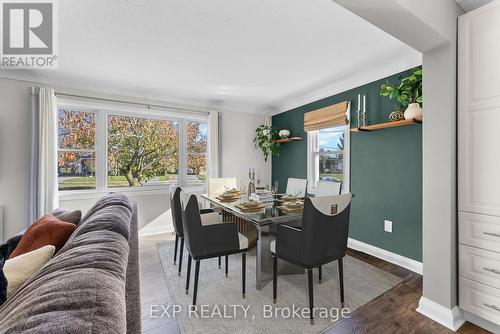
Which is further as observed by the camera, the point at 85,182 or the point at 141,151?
the point at 141,151

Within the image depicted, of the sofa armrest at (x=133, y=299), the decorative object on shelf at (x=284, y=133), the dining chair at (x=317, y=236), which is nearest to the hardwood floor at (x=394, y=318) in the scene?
the dining chair at (x=317, y=236)

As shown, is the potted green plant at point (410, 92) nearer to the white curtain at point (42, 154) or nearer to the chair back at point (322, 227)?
the chair back at point (322, 227)

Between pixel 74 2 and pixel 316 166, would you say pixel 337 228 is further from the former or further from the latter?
pixel 74 2

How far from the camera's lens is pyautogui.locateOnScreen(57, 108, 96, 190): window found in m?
3.32

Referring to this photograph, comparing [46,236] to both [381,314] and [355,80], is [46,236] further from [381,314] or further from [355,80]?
[355,80]

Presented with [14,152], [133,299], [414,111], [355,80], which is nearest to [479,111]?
[414,111]

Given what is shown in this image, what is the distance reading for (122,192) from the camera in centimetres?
363

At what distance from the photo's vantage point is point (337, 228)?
1.78m

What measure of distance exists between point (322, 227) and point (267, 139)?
3065mm

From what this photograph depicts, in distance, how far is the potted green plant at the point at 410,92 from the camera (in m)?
2.30

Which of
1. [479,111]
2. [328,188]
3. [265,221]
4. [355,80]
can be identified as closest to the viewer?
[479,111]

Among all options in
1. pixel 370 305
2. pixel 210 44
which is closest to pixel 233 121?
pixel 210 44

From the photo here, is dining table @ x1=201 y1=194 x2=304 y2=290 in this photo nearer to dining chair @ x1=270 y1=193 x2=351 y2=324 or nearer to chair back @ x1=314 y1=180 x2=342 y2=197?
dining chair @ x1=270 y1=193 x2=351 y2=324

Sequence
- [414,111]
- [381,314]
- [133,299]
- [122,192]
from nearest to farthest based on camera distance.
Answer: [133,299] → [381,314] → [414,111] → [122,192]
